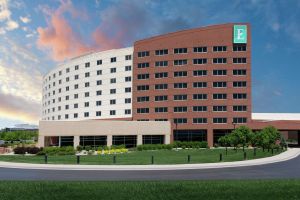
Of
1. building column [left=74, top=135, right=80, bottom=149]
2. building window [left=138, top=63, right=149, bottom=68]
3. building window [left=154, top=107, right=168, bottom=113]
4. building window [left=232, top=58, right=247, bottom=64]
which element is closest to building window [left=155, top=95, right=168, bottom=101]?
building window [left=154, top=107, right=168, bottom=113]

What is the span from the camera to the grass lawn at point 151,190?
15281mm

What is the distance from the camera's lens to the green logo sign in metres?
75.8

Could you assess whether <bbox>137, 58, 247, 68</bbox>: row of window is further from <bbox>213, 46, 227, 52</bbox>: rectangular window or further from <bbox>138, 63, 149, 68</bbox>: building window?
<bbox>213, 46, 227, 52</bbox>: rectangular window

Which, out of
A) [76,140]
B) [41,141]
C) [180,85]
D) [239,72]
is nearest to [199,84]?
[180,85]

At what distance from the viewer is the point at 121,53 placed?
8288 cm

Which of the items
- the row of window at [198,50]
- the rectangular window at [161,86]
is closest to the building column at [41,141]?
the rectangular window at [161,86]

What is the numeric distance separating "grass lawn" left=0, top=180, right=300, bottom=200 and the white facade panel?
63.4 meters

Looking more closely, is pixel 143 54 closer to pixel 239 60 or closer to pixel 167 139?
pixel 167 139

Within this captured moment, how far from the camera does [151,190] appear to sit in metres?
16.4

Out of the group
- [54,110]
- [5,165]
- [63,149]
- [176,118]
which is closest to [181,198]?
[5,165]

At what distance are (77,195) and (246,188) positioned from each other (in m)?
8.01

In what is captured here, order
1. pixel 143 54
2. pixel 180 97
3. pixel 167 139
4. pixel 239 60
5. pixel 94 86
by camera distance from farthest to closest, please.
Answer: pixel 94 86, pixel 143 54, pixel 180 97, pixel 239 60, pixel 167 139

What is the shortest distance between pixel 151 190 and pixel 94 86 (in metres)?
70.5

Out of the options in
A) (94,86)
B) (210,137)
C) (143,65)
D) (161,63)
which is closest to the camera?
(210,137)
